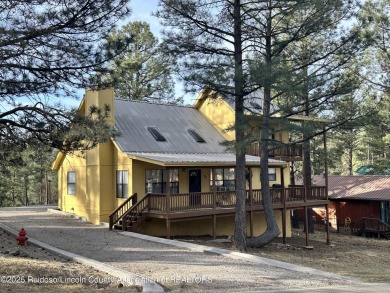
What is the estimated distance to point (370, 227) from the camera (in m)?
27.6

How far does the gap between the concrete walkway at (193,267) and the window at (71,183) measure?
7249mm

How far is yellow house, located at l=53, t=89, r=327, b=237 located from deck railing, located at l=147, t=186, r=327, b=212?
0.14 ft

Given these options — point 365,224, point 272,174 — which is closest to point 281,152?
point 272,174

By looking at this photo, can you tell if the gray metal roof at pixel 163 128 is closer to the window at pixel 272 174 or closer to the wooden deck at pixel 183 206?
the wooden deck at pixel 183 206

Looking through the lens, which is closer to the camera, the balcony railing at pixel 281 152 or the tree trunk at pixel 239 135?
the tree trunk at pixel 239 135

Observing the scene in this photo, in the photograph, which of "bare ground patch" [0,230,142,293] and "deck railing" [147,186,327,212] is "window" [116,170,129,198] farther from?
"bare ground patch" [0,230,142,293]

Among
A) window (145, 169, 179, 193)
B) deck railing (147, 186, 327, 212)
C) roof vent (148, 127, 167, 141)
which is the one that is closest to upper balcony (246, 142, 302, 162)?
deck railing (147, 186, 327, 212)

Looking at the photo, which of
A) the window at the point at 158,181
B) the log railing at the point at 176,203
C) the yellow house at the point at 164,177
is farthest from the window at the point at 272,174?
the window at the point at 158,181

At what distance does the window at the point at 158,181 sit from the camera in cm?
2017

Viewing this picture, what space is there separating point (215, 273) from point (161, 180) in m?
11.2

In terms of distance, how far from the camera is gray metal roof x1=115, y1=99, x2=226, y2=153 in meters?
20.7

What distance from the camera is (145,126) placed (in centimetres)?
2217

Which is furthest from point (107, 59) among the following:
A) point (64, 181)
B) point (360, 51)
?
point (64, 181)

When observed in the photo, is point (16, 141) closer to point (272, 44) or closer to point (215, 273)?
point (215, 273)
